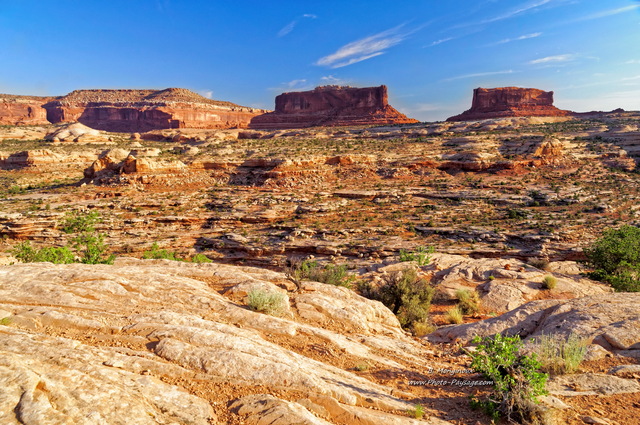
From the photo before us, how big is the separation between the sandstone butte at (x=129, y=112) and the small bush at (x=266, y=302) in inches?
4236

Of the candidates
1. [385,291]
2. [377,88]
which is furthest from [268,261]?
[377,88]

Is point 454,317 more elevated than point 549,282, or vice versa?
point 549,282

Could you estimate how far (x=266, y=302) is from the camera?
6246mm

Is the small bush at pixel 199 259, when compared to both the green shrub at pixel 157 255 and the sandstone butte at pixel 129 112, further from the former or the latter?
the sandstone butte at pixel 129 112

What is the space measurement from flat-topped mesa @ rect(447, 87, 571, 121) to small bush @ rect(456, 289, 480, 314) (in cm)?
9068

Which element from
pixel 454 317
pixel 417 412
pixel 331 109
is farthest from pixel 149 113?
pixel 417 412

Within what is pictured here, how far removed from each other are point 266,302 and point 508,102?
107584 millimetres

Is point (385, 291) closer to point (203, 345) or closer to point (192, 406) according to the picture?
point (203, 345)

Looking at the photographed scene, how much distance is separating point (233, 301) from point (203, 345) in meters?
2.17

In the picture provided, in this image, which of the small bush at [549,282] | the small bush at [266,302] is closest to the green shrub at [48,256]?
the small bush at [266,302]

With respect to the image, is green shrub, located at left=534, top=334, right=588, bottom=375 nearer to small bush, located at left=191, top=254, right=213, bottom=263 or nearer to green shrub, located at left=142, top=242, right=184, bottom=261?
small bush, located at left=191, top=254, right=213, bottom=263

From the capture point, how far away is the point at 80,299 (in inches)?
220

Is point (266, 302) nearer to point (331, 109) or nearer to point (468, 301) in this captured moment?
point (468, 301)

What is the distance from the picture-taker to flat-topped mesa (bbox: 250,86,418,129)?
101 metres
